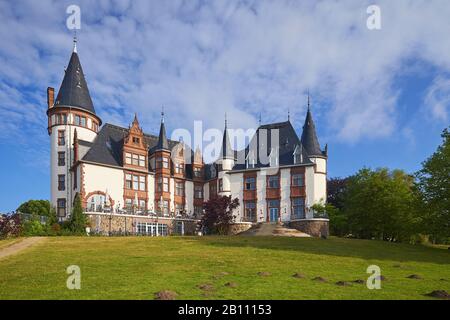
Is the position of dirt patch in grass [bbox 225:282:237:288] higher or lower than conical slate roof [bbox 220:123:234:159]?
lower

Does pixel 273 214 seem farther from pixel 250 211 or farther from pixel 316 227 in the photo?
pixel 316 227

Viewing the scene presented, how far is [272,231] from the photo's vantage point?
135ft

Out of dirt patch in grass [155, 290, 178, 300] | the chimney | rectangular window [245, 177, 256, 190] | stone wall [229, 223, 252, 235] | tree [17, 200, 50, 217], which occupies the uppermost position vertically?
the chimney

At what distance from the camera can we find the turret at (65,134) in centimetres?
4575

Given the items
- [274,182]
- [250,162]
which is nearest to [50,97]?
[250,162]

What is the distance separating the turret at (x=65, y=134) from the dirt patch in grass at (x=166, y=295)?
36.7 metres

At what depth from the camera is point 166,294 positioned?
468 inches

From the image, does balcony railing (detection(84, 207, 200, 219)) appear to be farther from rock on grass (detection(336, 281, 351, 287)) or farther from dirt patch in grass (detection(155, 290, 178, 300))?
rock on grass (detection(336, 281, 351, 287))

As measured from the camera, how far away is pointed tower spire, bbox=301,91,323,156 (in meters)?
48.0

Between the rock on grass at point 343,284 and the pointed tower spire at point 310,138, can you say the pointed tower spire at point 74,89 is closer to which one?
Result: the pointed tower spire at point 310,138

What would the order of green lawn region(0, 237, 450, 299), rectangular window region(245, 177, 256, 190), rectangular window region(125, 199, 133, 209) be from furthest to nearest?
rectangular window region(245, 177, 256, 190), rectangular window region(125, 199, 133, 209), green lawn region(0, 237, 450, 299)

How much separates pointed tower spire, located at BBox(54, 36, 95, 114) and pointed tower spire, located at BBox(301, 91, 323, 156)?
2735 cm

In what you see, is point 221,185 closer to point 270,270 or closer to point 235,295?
point 270,270

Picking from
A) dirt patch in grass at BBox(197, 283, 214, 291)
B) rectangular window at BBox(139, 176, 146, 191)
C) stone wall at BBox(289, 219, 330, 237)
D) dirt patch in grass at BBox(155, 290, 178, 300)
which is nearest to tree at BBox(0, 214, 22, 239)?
rectangular window at BBox(139, 176, 146, 191)
